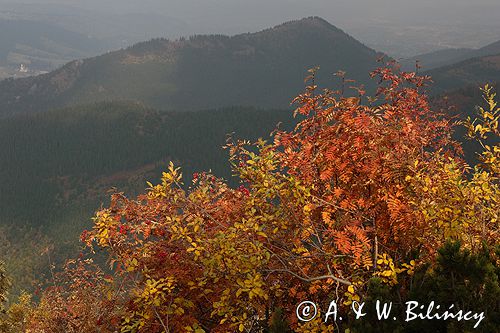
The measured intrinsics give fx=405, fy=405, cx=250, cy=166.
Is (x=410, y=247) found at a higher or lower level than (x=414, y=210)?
lower

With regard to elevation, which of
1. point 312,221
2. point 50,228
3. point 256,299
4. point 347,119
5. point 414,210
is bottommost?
point 50,228

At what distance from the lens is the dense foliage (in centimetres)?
720

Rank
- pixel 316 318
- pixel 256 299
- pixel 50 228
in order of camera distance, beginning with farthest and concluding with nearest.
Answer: pixel 50 228
pixel 256 299
pixel 316 318

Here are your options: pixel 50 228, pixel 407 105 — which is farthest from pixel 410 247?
pixel 50 228

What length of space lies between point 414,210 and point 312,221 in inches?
86.4

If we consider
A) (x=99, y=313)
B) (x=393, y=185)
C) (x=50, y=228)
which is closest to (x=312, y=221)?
(x=393, y=185)

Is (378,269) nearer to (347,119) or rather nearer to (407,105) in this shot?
(347,119)

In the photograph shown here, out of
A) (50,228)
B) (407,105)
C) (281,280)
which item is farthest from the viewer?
(50,228)

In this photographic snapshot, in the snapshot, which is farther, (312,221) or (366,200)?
(312,221)

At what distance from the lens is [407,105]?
11055 mm

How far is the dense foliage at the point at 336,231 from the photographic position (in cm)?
720

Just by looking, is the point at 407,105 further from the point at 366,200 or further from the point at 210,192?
the point at 210,192

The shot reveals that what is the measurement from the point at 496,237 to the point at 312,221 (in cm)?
361

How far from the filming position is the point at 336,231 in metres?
7.79
